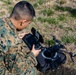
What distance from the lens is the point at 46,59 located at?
15.3 ft

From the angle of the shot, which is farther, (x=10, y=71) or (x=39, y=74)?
(x=39, y=74)

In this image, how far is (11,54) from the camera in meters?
3.05

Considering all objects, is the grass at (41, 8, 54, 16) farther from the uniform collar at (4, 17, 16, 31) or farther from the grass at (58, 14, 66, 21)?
the uniform collar at (4, 17, 16, 31)

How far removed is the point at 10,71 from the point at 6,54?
20 centimetres

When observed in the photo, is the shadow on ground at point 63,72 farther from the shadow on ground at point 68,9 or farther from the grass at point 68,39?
the shadow on ground at point 68,9

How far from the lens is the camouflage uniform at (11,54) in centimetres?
305

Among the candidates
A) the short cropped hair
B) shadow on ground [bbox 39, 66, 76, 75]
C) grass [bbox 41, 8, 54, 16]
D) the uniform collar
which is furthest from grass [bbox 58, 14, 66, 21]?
the uniform collar

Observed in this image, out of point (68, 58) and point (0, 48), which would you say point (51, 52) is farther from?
point (0, 48)

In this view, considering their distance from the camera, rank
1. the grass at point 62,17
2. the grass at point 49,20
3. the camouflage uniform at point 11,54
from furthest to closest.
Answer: the grass at point 62,17, the grass at point 49,20, the camouflage uniform at point 11,54

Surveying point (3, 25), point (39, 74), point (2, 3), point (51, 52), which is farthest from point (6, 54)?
point (2, 3)

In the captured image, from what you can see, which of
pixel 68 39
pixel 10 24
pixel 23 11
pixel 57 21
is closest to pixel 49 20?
pixel 57 21

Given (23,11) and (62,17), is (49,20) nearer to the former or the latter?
(62,17)

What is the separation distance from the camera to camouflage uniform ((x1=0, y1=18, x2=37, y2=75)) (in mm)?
3049

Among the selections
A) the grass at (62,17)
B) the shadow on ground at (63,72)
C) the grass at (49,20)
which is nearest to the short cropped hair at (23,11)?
the shadow on ground at (63,72)
